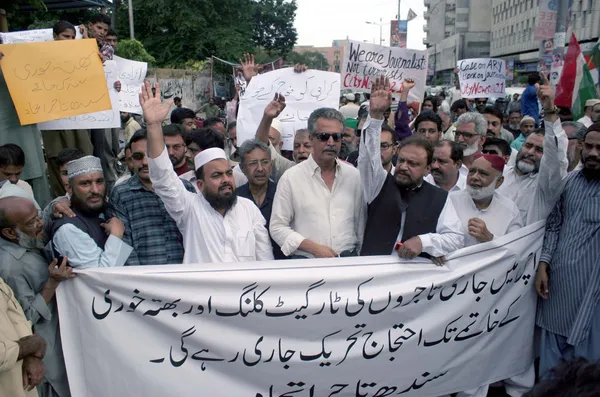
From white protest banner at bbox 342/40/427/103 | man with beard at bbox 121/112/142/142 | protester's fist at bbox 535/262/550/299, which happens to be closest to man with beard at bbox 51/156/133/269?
protester's fist at bbox 535/262/550/299

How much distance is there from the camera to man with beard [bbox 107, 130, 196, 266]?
357 cm

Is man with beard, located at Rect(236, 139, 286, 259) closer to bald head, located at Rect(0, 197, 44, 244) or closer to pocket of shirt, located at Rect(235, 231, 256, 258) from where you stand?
pocket of shirt, located at Rect(235, 231, 256, 258)

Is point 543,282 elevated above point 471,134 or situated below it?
below

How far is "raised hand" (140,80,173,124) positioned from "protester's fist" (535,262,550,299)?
2719 millimetres

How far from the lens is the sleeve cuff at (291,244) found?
11.9 feet

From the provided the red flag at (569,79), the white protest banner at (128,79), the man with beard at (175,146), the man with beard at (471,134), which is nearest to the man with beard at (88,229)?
the man with beard at (175,146)

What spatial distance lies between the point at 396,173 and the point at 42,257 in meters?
2.18

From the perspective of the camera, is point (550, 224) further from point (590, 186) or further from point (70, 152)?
point (70, 152)

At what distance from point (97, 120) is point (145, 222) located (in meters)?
1.84

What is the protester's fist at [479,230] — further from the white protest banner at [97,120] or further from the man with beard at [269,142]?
the white protest banner at [97,120]

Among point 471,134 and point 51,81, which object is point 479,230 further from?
point 51,81

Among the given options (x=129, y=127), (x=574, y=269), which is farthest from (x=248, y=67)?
(x=129, y=127)

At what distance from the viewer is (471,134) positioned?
591cm

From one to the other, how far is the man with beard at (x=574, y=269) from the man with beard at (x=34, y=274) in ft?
10.1
